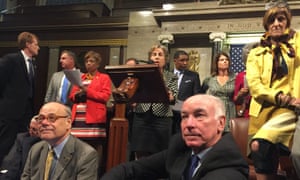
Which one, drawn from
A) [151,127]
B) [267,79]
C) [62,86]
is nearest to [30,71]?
[62,86]

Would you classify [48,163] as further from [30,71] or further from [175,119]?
[30,71]

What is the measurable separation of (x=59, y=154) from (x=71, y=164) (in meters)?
0.13

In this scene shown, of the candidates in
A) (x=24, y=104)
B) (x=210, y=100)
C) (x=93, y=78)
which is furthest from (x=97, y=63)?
(x=210, y=100)

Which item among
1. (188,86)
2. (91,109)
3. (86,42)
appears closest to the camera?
(91,109)

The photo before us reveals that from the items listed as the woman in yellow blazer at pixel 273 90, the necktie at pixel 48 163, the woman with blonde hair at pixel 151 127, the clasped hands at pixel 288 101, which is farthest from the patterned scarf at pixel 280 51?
the necktie at pixel 48 163

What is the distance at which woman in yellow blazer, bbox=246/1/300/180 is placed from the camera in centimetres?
255

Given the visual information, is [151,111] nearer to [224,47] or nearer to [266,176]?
[266,176]

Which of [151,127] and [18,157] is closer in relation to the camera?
[18,157]

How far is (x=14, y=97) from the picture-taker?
426cm

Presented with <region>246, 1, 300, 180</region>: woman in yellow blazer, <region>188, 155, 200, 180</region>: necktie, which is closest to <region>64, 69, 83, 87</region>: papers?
<region>246, 1, 300, 180</region>: woman in yellow blazer

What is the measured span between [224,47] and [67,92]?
320cm

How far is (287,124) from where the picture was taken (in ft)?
8.51

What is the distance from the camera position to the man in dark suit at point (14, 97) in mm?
4160

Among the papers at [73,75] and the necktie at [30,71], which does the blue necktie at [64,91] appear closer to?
the necktie at [30,71]
